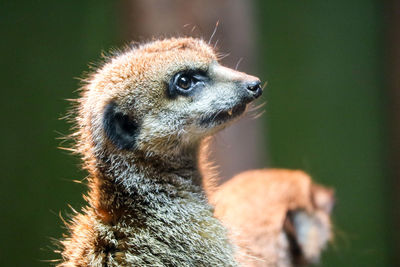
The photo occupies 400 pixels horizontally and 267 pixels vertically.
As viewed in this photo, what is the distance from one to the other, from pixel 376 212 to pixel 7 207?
362cm

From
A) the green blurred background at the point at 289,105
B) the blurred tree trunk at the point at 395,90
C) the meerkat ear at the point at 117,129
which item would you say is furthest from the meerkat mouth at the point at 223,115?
the blurred tree trunk at the point at 395,90

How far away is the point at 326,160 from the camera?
4.77 metres

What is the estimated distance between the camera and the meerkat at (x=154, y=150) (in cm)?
168

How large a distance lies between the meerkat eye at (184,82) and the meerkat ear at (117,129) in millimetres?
236

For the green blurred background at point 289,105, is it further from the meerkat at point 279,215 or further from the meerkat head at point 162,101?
the meerkat head at point 162,101

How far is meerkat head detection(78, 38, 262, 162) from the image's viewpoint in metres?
1.79

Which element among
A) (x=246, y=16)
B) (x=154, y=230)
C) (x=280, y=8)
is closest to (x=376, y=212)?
(x=280, y=8)

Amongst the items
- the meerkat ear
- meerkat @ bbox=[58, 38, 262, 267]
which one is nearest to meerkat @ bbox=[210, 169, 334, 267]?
meerkat @ bbox=[58, 38, 262, 267]

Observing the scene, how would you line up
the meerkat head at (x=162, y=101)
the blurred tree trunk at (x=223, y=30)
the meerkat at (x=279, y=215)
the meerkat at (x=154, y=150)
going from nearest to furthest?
the meerkat at (x=154, y=150)
the meerkat head at (x=162, y=101)
the meerkat at (x=279, y=215)
the blurred tree trunk at (x=223, y=30)

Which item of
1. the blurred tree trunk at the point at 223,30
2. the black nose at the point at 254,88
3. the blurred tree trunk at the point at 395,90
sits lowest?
the black nose at the point at 254,88

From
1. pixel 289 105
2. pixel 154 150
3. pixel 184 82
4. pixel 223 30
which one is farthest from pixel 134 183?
pixel 289 105

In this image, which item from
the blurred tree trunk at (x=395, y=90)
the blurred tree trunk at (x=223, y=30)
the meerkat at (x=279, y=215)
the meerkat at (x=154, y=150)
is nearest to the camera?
the meerkat at (x=154, y=150)

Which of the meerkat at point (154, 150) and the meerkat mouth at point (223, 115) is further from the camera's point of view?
the meerkat mouth at point (223, 115)

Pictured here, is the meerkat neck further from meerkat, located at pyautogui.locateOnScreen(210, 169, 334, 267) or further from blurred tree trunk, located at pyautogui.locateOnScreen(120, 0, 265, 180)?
blurred tree trunk, located at pyautogui.locateOnScreen(120, 0, 265, 180)
